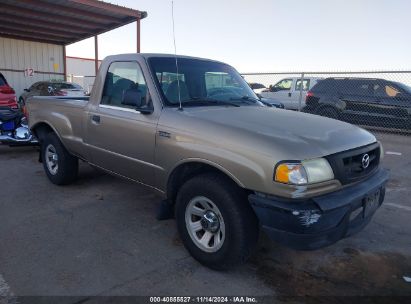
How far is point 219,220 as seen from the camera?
117 inches

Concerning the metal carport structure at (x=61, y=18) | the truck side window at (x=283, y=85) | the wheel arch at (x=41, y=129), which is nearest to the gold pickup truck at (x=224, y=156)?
the wheel arch at (x=41, y=129)

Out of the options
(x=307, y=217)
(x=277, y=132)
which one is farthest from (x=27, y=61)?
(x=307, y=217)

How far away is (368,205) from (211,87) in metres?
2.00

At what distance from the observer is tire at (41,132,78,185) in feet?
16.6

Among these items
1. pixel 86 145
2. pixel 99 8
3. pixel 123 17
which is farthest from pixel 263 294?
pixel 123 17

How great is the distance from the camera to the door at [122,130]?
3568 millimetres

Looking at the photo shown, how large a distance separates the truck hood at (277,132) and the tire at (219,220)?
365 millimetres

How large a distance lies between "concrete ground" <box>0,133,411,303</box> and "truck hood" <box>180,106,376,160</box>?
1.10m

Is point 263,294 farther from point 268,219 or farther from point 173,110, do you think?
point 173,110

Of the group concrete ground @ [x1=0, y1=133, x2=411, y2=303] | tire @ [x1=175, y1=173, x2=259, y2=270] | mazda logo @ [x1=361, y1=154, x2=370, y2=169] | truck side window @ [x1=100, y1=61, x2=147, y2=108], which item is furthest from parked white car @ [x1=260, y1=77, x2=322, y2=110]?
tire @ [x1=175, y1=173, x2=259, y2=270]

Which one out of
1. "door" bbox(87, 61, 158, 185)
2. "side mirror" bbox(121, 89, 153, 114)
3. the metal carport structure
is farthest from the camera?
the metal carport structure

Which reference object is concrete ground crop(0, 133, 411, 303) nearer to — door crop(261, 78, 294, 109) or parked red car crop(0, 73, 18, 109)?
parked red car crop(0, 73, 18, 109)

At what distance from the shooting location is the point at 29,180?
567cm

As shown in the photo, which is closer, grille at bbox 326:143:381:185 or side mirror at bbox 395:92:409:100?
grille at bbox 326:143:381:185
